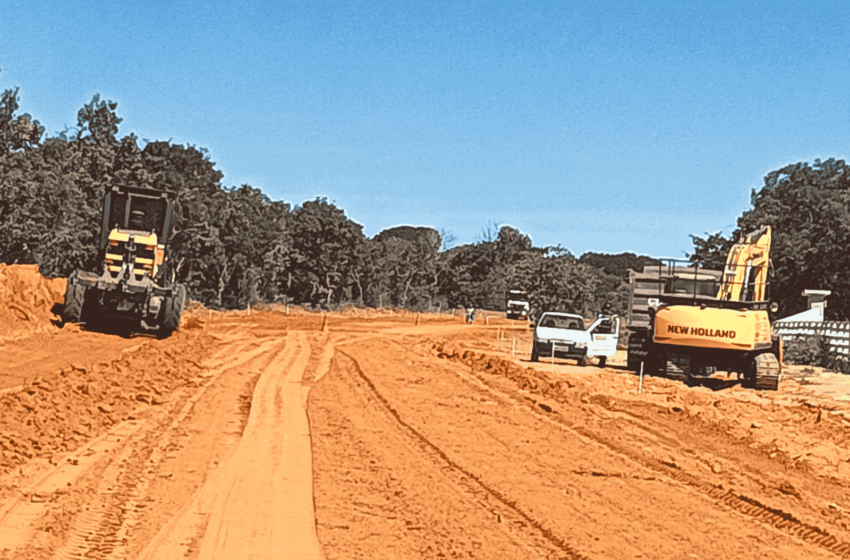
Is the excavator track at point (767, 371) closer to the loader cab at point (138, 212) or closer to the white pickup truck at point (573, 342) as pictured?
the white pickup truck at point (573, 342)

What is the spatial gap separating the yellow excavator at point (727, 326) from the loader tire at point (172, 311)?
14.0 meters

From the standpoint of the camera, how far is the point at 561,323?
30844 millimetres

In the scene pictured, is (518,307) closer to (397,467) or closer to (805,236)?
(805,236)

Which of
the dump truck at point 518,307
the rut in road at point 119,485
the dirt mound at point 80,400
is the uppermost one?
the dump truck at point 518,307

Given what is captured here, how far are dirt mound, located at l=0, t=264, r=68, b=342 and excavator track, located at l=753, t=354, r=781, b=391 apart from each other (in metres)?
19.4

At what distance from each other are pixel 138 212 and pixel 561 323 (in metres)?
14.3

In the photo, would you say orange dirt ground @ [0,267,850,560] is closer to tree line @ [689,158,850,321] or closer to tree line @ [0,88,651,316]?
tree line @ [0,88,651,316]

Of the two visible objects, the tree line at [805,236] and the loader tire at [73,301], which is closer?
the loader tire at [73,301]

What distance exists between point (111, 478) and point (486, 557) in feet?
14.0

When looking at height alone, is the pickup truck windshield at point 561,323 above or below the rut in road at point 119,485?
above

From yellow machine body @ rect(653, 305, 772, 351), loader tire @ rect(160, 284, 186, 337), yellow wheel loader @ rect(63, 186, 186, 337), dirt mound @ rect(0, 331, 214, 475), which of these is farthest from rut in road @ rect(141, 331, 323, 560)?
loader tire @ rect(160, 284, 186, 337)

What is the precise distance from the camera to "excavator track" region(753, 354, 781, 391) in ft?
70.3

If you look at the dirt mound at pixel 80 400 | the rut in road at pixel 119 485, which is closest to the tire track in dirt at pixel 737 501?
the rut in road at pixel 119 485

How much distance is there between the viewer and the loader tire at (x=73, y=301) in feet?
85.6
